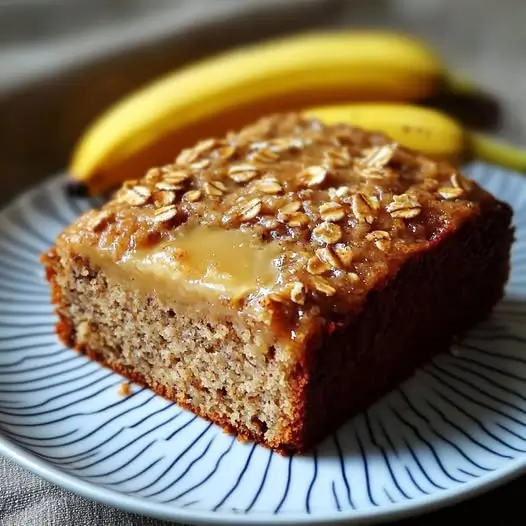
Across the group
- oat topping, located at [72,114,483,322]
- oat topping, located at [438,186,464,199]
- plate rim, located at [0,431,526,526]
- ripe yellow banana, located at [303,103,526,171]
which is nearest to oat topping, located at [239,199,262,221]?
oat topping, located at [72,114,483,322]

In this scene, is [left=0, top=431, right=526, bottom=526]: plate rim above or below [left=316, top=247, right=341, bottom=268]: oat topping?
below

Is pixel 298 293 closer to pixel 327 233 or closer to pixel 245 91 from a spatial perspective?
pixel 327 233

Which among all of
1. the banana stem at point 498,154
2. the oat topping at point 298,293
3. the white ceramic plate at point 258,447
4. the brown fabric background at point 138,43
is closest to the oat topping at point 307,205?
the oat topping at point 298,293

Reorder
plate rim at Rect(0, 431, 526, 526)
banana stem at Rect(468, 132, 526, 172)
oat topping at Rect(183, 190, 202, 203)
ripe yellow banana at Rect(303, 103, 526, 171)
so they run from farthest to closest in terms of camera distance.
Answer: banana stem at Rect(468, 132, 526, 172), ripe yellow banana at Rect(303, 103, 526, 171), oat topping at Rect(183, 190, 202, 203), plate rim at Rect(0, 431, 526, 526)

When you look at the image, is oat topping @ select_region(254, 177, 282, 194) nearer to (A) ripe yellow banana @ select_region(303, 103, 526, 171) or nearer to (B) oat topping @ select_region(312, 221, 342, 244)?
(B) oat topping @ select_region(312, 221, 342, 244)

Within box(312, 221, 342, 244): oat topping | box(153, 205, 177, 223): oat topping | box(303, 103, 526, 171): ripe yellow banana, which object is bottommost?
box(303, 103, 526, 171): ripe yellow banana

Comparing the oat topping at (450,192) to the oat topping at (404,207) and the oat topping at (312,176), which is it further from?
the oat topping at (312,176)

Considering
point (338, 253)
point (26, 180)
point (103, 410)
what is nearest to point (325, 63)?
point (26, 180)

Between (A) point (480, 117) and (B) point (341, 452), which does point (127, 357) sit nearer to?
(B) point (341, 452)
